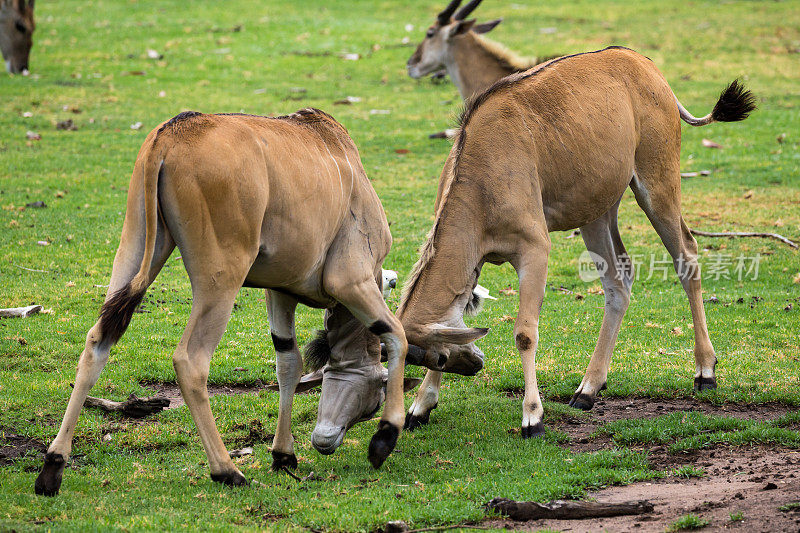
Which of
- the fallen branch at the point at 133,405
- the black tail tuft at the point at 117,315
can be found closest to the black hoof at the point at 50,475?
the black tail tuft at the point at 117,315

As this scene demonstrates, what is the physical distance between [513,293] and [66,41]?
19754 mm

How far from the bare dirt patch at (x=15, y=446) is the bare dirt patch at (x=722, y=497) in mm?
3276

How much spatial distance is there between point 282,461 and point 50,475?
59.9 inches

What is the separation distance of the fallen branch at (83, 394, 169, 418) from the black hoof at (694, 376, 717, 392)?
4467 mm

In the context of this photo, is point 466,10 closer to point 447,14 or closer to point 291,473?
point 447,14

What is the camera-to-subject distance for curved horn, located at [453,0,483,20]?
1731cm

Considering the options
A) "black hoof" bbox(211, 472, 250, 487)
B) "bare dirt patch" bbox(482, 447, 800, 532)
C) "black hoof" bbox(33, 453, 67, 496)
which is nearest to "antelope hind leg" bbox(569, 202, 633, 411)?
"bare dirt patch" bbox(482, 447, 800, 532)

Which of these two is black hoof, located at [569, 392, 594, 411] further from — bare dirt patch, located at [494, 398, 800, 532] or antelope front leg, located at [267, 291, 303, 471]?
antelope front leg, located at [267, 291, 303, 471]

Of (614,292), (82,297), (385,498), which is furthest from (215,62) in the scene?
(385,498)

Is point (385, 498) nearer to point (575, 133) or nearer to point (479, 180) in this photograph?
point (479, 180)

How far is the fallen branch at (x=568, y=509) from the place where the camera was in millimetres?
5332

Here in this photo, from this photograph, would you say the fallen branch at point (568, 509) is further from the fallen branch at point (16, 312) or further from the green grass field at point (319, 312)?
the fallen branch at point (16, 312)

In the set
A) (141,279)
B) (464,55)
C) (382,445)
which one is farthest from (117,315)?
(464,55)

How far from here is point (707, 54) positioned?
24.7 meters
